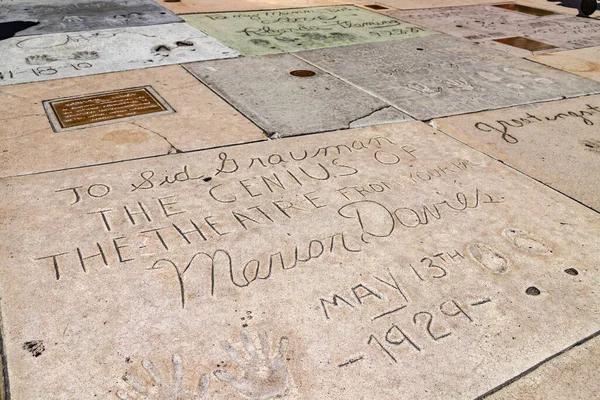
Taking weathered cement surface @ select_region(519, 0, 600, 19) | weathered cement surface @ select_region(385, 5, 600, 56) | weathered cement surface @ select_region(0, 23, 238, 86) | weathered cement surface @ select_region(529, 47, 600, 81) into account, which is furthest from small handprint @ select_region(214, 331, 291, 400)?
weathered cement surface @ select_region(519, 0, 600, 19)

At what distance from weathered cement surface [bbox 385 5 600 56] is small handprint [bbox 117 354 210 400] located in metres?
6.20

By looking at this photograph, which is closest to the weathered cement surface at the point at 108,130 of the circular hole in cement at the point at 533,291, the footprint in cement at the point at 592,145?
the circular hole in cement at the point at 533,291

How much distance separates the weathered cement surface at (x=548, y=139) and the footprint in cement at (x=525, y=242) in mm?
708

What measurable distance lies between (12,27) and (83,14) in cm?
113

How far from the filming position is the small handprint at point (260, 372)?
6.94ft

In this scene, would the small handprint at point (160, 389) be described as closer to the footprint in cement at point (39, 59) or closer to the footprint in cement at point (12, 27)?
the footprint in cement at point (39, 59)

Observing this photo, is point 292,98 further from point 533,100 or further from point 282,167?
point 533,100

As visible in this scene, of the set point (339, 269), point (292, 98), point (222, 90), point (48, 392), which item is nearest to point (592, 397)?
point (339, 269)

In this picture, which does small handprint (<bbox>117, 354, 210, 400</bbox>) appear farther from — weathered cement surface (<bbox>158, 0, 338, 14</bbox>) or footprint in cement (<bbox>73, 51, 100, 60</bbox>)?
weathered cement surface (<bbox>158, 0, 338, 14</bbox>)

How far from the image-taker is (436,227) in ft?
10.4

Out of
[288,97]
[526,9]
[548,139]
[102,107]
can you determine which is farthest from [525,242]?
[526,9]

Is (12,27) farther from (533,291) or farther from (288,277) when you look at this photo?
(533,291)

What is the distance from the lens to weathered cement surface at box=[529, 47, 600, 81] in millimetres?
6266

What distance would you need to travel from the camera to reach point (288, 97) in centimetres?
505
